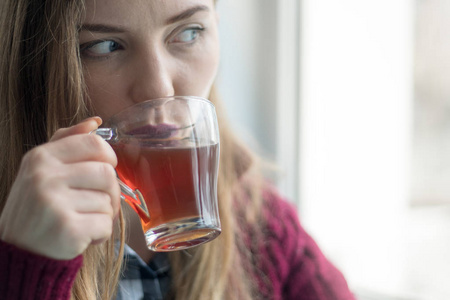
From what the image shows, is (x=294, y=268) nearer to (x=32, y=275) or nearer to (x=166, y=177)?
(x=166, y=177)

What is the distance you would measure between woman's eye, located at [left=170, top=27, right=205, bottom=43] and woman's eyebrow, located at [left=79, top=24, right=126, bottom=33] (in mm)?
121

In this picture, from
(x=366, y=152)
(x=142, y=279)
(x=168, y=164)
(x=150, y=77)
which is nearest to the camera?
(x=168, y=164)

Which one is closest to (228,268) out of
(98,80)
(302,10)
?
(98,80)

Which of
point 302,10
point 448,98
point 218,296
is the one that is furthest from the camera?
point 302,10

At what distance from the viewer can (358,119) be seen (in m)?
1.87

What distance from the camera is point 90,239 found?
73cm

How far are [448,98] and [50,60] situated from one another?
3.86 feet

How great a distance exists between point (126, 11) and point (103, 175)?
0.32m

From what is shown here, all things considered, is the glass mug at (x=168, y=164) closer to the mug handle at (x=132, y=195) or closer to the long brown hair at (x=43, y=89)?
the mug handle at (x=132, y=195)

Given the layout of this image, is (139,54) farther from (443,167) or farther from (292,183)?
(292,183)

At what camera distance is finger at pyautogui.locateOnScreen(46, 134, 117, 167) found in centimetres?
73

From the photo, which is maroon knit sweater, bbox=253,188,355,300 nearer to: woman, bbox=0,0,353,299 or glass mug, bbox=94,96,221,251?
woman, bbox=0,0,353,299

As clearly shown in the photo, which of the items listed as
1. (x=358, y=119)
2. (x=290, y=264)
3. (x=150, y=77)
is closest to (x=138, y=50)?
(x=150, y=77)

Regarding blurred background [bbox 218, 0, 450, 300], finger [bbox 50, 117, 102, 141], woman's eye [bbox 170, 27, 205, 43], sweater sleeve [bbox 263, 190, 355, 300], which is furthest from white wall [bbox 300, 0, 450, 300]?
finger [bbox 50, 117, 102, 141]
